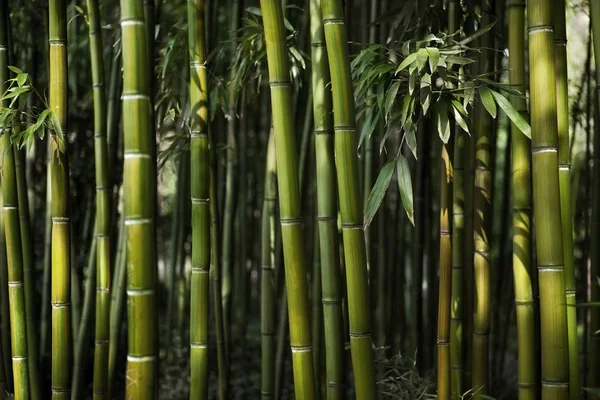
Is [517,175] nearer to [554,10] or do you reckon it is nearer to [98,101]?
[554,10]

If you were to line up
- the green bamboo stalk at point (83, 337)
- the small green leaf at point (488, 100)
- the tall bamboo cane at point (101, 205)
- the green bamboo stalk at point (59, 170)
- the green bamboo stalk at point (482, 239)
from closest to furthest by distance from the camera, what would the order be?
1. the small green leaf at point (488, 100)
2. the green bamboo stalk at point (59, 170)
3. the green bamboo stalk at point (482, 239)
4. the tall bamboo cane at point (101, 205)
5. the green bamboo stalk at point (83, 337)

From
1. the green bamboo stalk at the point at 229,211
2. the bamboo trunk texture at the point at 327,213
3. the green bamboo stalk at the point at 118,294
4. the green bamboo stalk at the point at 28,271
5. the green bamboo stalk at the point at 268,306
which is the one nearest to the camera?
the bamboo trunk texture at the point at 327,213

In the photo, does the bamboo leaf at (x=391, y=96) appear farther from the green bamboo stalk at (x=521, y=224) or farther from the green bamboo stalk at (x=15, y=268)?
the green bamboo stalk at (x=15, y=268)

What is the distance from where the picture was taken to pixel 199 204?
204 cm

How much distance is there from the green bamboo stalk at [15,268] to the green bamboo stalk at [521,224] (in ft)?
4.69

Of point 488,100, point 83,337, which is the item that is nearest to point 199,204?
point 488,100

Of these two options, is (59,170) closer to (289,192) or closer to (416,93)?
(289,192)

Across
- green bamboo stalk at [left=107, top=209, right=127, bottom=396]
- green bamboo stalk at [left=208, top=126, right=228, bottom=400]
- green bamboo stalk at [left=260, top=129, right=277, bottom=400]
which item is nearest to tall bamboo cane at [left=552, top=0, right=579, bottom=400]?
green bamboo stalk at [left=260, top=129, right=277, bottom=400]

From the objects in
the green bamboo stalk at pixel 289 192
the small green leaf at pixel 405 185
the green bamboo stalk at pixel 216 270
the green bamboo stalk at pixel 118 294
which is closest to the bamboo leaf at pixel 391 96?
the small green leaf at pixel 405 185

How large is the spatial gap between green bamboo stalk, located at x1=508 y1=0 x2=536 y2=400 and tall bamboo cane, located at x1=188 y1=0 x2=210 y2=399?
813 mm

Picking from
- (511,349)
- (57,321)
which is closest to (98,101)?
(57,321)

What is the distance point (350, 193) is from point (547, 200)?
1.55 ft

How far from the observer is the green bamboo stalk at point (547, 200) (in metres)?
1.71

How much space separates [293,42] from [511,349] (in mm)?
2630
